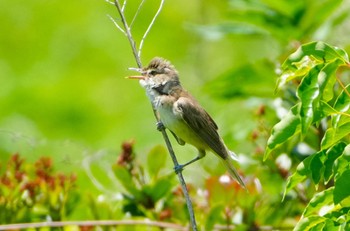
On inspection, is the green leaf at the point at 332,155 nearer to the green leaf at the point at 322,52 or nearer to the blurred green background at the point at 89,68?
the green leaf at the point at 322,52

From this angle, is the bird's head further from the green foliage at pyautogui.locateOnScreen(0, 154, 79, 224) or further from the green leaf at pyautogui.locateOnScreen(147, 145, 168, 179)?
the green foliage at pyautogui.locateOnScreen(0, 154, 79, 224)

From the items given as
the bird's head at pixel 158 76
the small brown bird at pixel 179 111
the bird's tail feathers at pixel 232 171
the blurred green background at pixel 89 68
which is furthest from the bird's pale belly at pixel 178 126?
the blurred green background at pixel 89 68

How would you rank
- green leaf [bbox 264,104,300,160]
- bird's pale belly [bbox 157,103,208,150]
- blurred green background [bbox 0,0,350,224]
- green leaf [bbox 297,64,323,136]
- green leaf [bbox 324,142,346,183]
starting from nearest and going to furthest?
green leaf [bbox 297,64,323,136] → green leaf [bbox 264,104,300,160] → green leaf [bbox 324,142,346,183] → bird's pale belly [bbox 157,103,208,150] → blurred green background [bbox 0,0,350,224]

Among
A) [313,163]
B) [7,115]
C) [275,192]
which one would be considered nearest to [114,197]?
[275,192]

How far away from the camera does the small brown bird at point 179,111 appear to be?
5.49 m

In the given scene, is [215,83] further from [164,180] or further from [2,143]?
[2,143]

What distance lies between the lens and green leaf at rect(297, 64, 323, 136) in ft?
10.1

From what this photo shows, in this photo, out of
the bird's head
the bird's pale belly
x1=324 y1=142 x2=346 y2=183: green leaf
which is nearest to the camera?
x1=324 y1=142 x2=346 y2=183: green leaf

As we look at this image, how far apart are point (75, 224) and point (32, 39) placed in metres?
8.27

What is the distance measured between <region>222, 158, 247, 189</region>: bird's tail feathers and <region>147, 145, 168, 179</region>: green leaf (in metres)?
0.40

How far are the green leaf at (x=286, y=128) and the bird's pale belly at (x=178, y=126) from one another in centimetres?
213

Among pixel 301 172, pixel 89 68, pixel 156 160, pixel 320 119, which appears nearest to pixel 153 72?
pixel 156 160

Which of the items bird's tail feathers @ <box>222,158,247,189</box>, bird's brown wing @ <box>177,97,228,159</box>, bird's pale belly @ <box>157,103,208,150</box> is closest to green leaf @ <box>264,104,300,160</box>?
bird's tail feathers @ <box>222,158,247,189</box>

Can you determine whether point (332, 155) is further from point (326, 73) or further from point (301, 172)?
point (326, 73)
